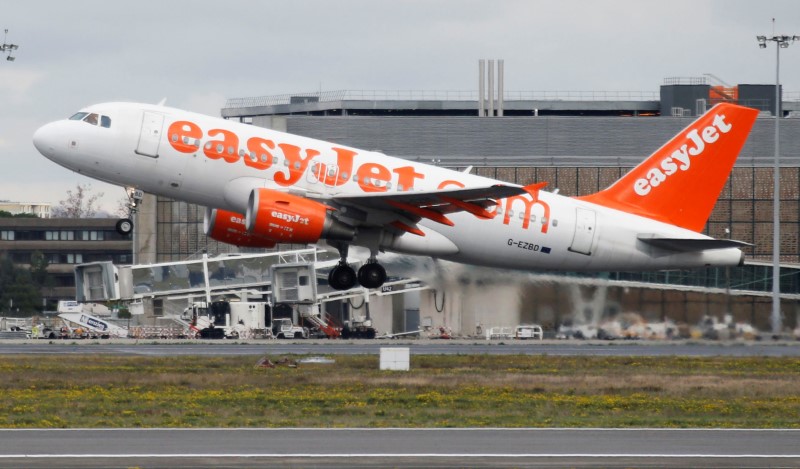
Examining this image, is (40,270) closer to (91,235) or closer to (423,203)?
(91,235)

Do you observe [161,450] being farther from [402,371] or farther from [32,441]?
[402,371]

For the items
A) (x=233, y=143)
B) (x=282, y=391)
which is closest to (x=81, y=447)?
(x=282, y=391)

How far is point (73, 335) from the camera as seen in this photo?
2840 inches

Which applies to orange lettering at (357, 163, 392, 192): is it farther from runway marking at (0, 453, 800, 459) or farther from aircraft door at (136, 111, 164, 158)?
runway marking at (0, 453, 800, 459)

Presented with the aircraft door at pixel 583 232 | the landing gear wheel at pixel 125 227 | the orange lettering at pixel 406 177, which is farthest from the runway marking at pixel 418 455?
the landing gear wheel at pixel 125 227

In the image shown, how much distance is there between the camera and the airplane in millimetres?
38125

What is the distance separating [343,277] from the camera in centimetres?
4134

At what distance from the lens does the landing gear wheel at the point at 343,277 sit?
136 feet

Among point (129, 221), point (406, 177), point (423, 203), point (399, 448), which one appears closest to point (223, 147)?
point (129, 221)

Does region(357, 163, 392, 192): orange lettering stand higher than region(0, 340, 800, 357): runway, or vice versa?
region(357, 163, 392, 192): orange lettering

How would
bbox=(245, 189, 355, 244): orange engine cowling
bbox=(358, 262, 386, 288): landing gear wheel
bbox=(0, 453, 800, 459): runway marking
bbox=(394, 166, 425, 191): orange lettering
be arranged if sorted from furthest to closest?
1. bbox=(358, 262, 386, 288): landing gear wheel
2. bbox=(394, 166, 425, 191): orange lettering
3. bbox=(245, 189, 355, 244): orange engine cowling
4. bbox=(0, 453, 800, 459): runway marking

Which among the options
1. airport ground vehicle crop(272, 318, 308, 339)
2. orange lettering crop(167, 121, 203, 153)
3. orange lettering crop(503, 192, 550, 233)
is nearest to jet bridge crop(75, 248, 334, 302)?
airport ground vehicle crop(272, 318, 308, 339)

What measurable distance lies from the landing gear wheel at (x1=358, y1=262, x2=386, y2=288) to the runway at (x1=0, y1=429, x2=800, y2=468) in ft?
48.7

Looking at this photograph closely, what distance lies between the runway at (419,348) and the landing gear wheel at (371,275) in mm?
8847
